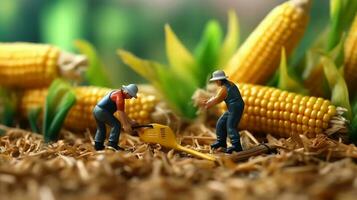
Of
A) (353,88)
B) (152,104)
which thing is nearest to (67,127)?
(152,104)

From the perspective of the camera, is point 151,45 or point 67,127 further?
point 151,45

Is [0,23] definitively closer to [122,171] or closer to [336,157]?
[122,171]

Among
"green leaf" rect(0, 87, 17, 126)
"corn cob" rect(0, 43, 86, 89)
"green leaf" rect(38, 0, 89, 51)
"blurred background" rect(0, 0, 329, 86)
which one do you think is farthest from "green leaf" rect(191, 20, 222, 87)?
"green leaf" rect(38, 0, 89, 51)

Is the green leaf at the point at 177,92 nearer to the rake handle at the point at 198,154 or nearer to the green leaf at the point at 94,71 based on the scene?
the green leaf at the point at 94,71

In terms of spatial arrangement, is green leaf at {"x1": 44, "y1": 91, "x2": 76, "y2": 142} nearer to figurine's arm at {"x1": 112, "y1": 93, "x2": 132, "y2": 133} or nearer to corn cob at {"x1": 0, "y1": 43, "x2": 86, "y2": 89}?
corn cob at {"x1": 0, "y1": 43, "x2": 86, "y2": 89}

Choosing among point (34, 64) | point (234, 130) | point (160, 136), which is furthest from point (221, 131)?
point (34, 64)

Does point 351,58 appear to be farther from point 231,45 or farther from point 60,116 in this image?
point 60,116
